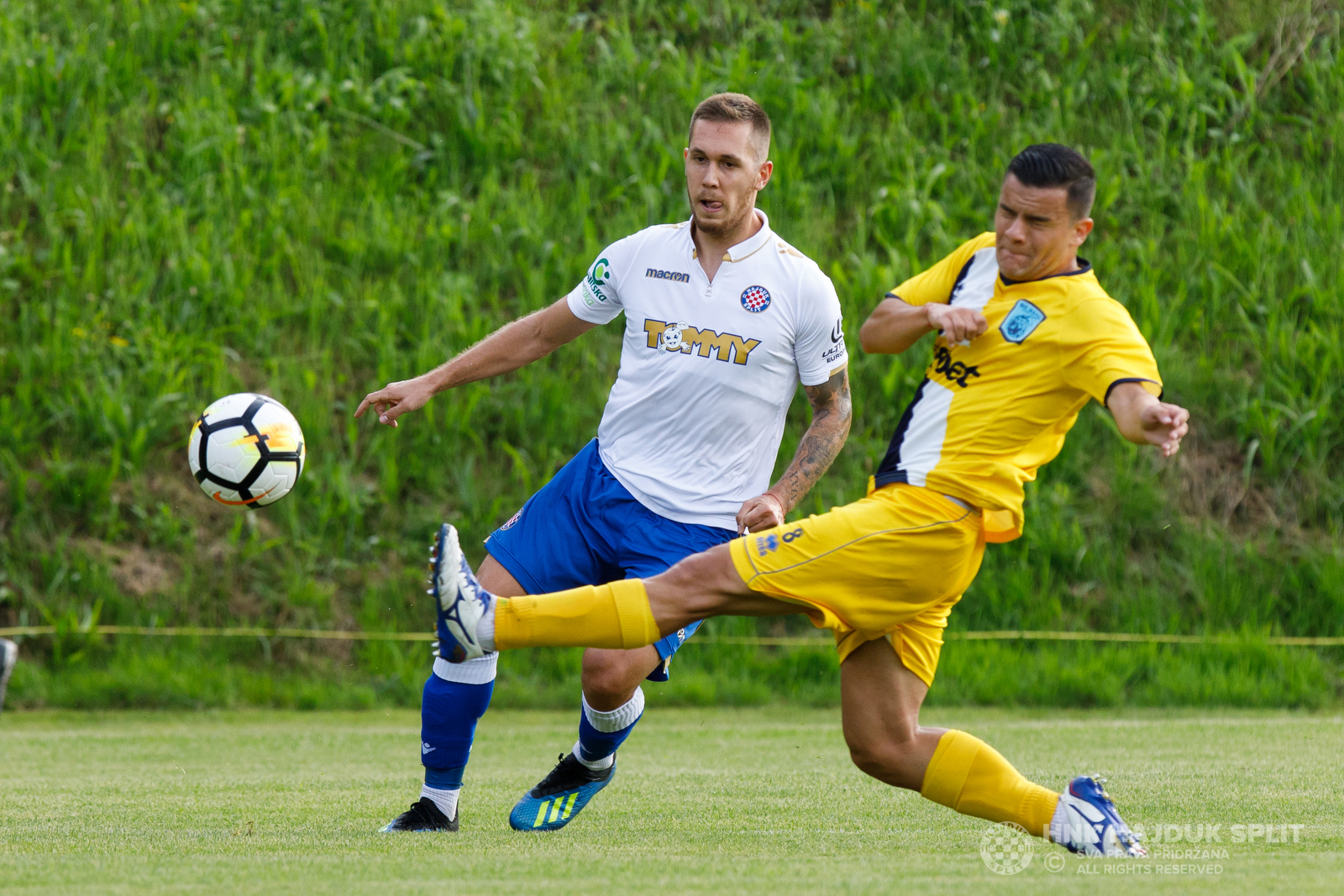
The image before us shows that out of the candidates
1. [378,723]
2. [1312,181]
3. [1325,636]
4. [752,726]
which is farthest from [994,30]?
[378,723]

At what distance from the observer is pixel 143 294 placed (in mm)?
11336

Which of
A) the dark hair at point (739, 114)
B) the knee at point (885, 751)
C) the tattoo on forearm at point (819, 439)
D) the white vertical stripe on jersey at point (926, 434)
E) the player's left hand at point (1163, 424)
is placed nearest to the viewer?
the player's left hand at point (1163, 424)

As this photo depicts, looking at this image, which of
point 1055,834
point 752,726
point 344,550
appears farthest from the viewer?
point 344,550

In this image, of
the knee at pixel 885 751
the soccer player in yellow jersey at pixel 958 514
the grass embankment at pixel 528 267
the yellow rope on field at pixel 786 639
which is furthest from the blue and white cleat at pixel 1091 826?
the yellow rope on field at pixel 786 639

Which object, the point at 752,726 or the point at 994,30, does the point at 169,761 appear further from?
the point at 994,30

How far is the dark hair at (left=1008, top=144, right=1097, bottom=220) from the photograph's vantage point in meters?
4.05

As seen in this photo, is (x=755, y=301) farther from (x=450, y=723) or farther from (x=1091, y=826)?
(x=1091, y=826)

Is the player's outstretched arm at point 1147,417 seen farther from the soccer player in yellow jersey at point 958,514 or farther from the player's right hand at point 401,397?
the player's right hand at point 401,397

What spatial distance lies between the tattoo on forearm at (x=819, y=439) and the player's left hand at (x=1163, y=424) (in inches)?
58.5

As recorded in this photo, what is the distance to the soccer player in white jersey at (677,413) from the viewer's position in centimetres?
510

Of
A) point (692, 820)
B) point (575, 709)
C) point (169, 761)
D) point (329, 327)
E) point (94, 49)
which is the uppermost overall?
point (94, 49)

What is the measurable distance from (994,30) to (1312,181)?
3392 millimetres

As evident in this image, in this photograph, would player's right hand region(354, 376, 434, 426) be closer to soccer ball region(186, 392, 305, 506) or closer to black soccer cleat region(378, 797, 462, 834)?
soccer ball region(186, 392, 305, 506)

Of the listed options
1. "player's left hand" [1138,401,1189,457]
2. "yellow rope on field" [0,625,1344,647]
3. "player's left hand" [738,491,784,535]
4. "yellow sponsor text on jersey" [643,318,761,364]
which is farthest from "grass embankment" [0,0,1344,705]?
"player's left hand" [1138,401,1189,457]
